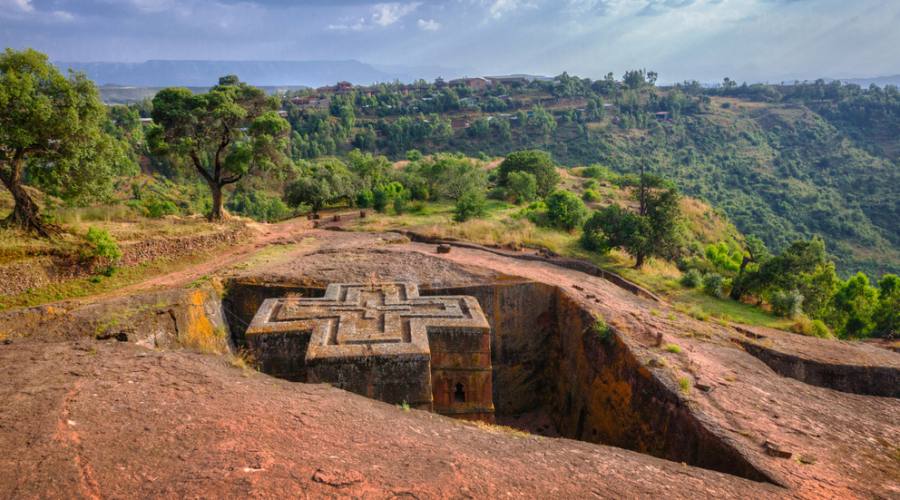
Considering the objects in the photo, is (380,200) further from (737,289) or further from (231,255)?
(737,289)

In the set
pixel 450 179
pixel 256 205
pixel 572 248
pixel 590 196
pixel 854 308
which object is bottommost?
pixel 854 308

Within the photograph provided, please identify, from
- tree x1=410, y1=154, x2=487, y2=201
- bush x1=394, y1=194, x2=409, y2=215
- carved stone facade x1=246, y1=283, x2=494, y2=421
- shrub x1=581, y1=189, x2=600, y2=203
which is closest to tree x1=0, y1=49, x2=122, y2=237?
carved stone facade x1=246, y1=283, x2=494, y2=421

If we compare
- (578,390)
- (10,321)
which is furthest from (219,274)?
(578,390)

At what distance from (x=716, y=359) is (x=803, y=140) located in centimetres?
7080

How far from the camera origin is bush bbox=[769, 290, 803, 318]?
14820 millimetres

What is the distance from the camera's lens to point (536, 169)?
111 feet

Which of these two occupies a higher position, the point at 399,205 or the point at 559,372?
the point at 399,205

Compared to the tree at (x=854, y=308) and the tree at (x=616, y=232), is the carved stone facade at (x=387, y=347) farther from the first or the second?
the tree at (x=854, y=308)

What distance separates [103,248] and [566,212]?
1751 centimetres

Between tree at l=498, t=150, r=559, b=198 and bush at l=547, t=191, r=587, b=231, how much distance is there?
10.0 m

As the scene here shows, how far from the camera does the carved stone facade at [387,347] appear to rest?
805 centimetres

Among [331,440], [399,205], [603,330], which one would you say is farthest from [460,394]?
[399,205]

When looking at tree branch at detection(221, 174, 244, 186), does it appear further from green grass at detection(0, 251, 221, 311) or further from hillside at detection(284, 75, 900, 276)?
hillside at detection(284, 75, 900, 276)

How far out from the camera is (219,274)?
1333 cm
